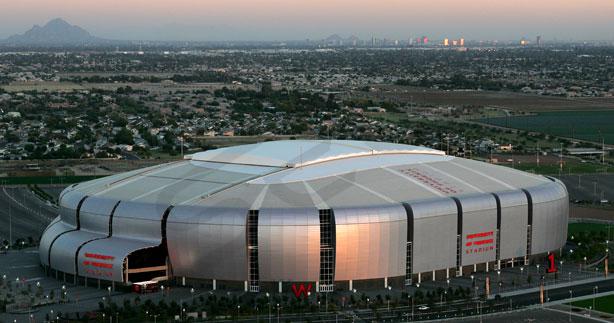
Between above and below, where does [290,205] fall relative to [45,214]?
above

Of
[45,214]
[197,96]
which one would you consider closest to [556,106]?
[197,96]

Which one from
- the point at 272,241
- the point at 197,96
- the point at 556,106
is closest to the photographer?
the point at 272,241

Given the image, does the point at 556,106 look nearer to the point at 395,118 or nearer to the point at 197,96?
the point at 395,118

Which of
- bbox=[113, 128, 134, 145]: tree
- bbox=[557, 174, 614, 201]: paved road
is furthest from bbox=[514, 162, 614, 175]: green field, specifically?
bbox=[113, 128, 134, 145]: tree

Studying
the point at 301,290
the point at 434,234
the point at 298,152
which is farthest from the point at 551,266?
the point at 298,152

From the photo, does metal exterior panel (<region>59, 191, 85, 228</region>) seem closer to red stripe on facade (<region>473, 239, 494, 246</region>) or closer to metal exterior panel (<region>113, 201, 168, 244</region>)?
metal exterior panel (<region>113, 201, 168, 244</region>)

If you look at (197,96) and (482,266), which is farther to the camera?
(197,96)

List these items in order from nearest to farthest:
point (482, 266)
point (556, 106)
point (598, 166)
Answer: point (482, 266), point (598, 166), point (556, 106)
